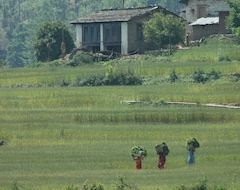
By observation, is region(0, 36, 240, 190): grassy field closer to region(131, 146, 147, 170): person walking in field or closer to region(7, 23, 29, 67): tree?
region(131, 146, 147, 170): person walking in field

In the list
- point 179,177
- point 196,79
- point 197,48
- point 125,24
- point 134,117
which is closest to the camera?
point 179,177

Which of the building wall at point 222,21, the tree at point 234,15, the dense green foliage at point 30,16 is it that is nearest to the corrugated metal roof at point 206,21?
the building wall at point 222,21

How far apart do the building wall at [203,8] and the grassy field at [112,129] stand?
1150 centimetres

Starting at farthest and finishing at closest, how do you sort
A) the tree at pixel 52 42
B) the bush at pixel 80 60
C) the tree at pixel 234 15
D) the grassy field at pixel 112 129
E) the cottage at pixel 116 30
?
the tree at pixel 52 42 < the cottage at pixel 116 30 < the bush at pixel 80 60 < the tree at pixel 234 15 < the grassy field at pixel 112 129

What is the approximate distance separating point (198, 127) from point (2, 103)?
35.4ft

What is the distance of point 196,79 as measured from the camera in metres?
44.8

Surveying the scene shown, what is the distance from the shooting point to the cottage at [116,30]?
61.4 metres

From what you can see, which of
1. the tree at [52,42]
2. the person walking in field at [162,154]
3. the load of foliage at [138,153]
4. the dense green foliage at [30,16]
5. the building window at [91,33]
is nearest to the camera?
the load of foliage at [138,153]

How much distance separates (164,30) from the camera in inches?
2226

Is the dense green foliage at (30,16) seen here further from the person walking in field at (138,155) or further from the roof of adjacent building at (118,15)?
the person walking in field at (138,155)

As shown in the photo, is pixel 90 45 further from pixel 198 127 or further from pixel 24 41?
pixel 24 41

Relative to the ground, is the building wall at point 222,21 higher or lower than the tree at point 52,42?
higher

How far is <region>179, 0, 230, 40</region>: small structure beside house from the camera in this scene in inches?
2379

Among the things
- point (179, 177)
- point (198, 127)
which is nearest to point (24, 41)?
point (198, 127)
